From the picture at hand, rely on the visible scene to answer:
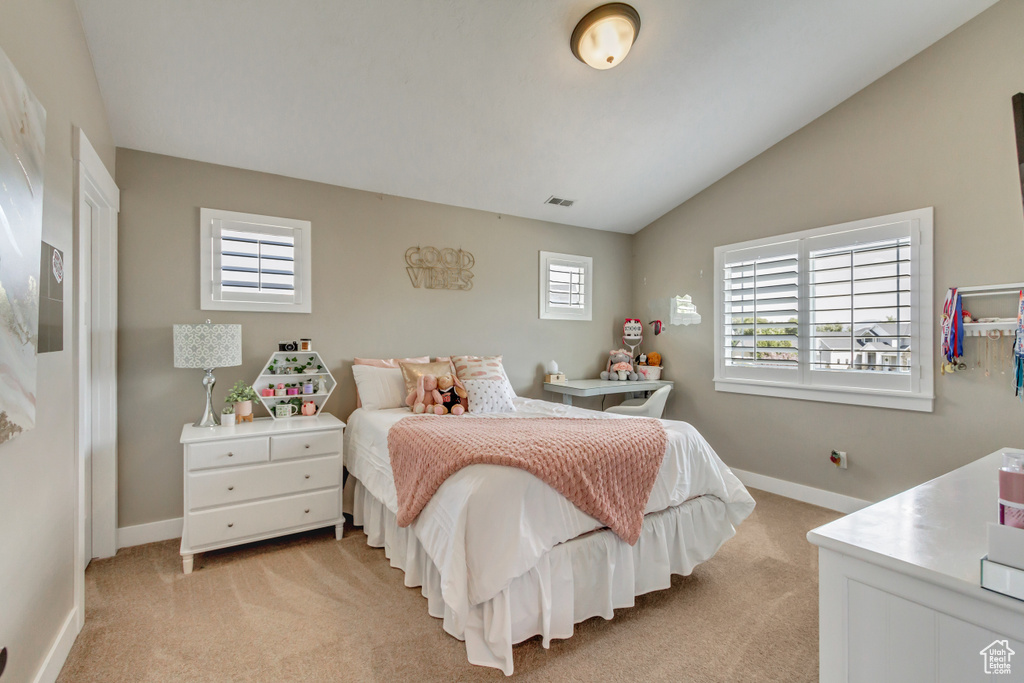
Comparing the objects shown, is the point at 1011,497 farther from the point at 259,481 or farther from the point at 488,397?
the point at 259,481

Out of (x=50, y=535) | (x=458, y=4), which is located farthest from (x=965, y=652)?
(x=458, y=4)

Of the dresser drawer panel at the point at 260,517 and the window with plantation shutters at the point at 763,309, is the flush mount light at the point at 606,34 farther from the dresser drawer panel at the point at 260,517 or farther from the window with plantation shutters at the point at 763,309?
the dresser drawer panel at the point at 260,517

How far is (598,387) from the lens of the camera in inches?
154

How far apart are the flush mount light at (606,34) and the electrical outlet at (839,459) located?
2967 millimetres

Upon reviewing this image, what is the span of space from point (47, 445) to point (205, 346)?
1.06 meters

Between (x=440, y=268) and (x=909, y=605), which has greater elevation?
(x=440, y=268)

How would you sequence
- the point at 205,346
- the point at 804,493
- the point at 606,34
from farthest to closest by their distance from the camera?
the point at 804,493 < the point at 205,346 < the point at 606,34

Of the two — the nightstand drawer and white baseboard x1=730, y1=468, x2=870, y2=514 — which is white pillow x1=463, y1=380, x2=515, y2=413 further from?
white baseboard x1=730, y1=468, x2=870, y2=514

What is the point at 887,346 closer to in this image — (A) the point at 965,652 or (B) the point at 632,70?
(B) the point at 632,70

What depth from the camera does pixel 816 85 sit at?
300 cm

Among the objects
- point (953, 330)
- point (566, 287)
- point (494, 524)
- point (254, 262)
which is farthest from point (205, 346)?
point (953, 330)

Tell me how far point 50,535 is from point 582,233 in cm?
412

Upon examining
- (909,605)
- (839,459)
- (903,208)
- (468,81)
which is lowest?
(839,459)

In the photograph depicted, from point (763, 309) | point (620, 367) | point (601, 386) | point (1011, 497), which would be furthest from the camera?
point (620, 367)
